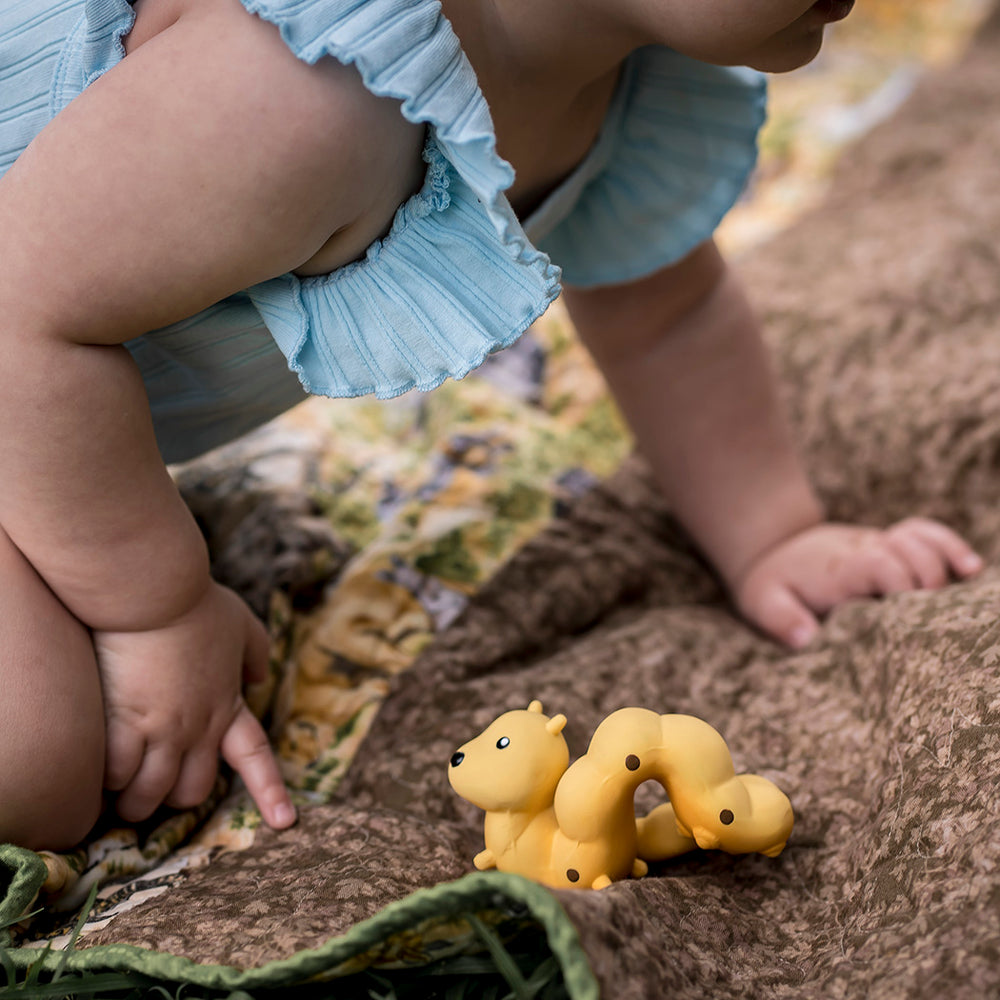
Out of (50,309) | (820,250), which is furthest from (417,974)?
(820,250)

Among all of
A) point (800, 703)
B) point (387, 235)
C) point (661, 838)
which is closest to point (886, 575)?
point (800, 703)

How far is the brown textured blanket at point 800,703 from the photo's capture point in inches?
20.6

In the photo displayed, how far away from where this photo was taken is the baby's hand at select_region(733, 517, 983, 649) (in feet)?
3.06

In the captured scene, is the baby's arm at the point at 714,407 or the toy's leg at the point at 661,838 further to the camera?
the baby's arm at the point at 714,407

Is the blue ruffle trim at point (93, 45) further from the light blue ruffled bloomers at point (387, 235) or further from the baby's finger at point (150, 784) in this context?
the baby's finger at point (150, 784)

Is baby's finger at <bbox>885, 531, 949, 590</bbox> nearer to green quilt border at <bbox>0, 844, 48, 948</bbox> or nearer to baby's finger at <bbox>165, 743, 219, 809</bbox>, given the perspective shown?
baby's finger at <bbox>165, 743, 219, 809</bbox>

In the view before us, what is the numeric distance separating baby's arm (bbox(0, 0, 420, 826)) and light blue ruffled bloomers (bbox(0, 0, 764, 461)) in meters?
0.04

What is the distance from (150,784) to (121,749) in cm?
4

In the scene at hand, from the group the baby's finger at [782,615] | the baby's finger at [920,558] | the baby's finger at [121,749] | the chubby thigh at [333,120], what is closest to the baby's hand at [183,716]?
the baby's finger at [121,749]

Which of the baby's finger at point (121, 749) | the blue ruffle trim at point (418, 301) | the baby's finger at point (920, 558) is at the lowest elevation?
the baby's finger at point (920, 558)

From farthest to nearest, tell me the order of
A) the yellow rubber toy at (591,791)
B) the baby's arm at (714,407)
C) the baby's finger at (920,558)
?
the baby's arm at (714,407) → the baby's finger at (920,558) → the yellow rubber toy at (591,791)

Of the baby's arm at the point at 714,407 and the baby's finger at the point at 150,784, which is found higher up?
the baby's finger at the point at 150,784

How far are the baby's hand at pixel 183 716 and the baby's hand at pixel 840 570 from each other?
18.7 inches

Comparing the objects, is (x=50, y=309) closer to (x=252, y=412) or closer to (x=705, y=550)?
(x=252, y=412)
